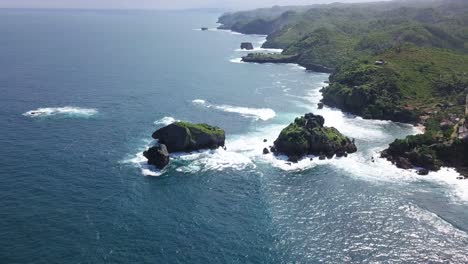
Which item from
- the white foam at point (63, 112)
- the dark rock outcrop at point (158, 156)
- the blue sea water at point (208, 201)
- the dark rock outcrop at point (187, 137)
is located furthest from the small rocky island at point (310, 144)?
the white foam at point (63, 112)

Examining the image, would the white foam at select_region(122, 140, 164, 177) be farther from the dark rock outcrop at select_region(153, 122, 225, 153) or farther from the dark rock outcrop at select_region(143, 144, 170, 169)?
the dark rock outcrop at select_region(153, 122, 225, 153)

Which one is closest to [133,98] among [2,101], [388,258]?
[2,101]

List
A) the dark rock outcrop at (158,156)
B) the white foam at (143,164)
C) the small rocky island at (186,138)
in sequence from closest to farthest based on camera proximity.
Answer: the white foam at (143,164) → the dark rock outcrop at (158,156) → the small rocky island at (186,138)

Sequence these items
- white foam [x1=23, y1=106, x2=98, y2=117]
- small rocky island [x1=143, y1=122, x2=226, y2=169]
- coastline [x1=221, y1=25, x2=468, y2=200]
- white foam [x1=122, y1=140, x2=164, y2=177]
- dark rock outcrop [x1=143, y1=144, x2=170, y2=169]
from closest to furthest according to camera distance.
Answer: coastline [x1=221, y1=25, x2=468, y2=200]
white foam [x1=122, y1=140, x2=164, y2=177]
dark rock outcrop [x1=143, y1=144, x2=170, y2=169]
small rocky island [x1=143, y1=122, x2=226, y2=169]
white foam [x1=23, y1=106, x2=98, y2=117]

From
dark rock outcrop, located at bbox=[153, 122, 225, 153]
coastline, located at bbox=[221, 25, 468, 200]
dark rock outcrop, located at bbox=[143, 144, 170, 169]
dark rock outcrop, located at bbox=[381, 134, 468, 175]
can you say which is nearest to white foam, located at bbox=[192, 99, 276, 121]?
dark rock outcrop, located at bbox=[153, 122, 225, 153]

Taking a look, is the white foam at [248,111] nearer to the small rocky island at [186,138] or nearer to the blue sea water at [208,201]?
the blue sea water at [208,201]
